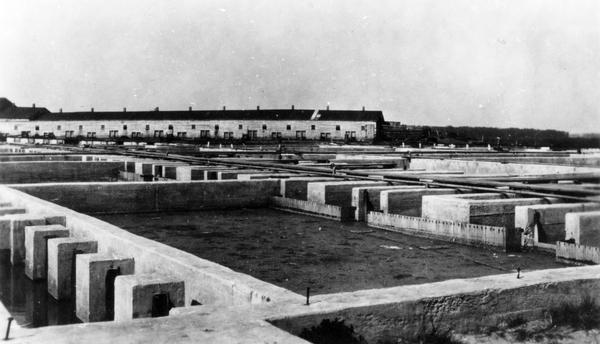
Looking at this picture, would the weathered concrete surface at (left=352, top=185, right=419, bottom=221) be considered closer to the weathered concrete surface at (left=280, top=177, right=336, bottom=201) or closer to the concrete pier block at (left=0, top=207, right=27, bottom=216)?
the weathered concrete surface at (left=280, top=177, right=336, bottom=201)

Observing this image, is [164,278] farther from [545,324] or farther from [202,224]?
[202,224]

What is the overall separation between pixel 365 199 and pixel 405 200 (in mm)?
967

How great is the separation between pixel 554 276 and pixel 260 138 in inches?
2457

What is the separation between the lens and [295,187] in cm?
1809

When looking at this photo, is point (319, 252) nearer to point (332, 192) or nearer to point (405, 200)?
point (405, 200)

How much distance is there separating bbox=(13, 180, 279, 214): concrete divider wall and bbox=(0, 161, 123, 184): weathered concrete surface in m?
7.99

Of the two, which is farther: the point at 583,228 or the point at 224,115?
the point at 224,115

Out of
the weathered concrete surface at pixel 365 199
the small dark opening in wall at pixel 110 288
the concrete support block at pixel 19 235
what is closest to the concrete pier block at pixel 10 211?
the concrete support block at pixel 19 235

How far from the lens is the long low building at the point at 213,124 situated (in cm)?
6738

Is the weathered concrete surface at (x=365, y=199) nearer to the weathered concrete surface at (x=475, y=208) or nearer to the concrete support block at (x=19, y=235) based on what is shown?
the weathered concrete surface at (x=475, y=208)

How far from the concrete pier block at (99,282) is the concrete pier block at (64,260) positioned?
85 cm

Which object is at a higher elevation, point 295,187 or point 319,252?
point 295,187

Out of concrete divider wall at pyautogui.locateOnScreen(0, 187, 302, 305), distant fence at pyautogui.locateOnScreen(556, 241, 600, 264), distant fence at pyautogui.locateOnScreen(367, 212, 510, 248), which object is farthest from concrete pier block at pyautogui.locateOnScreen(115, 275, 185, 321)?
distant fence at pyautogui.locateOnScreen(367, 212, 510, 248)

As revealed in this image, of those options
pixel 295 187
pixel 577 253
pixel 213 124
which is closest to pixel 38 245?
pixel 577 253
